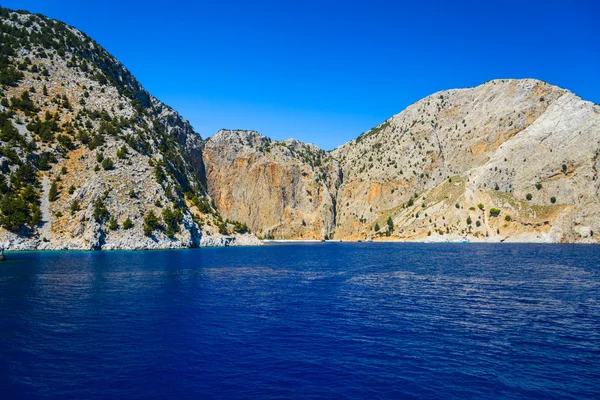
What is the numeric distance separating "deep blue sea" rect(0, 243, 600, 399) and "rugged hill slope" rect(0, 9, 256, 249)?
2317 inches

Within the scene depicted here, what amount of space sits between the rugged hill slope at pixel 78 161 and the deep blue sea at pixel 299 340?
58861mm

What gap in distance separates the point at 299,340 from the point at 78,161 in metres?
111

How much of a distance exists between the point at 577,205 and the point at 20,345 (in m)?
164

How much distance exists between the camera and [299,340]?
25203 mm

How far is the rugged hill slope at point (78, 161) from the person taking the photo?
328ft

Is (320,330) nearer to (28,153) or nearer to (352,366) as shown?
(352,366)

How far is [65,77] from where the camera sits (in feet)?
440

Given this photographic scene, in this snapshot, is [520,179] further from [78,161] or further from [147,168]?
[78,161]

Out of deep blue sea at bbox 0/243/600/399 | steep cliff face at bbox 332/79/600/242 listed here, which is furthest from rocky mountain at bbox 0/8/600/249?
deep blue sea at bbox 0/243/600/399

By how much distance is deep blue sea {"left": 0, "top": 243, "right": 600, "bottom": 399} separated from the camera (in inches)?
717

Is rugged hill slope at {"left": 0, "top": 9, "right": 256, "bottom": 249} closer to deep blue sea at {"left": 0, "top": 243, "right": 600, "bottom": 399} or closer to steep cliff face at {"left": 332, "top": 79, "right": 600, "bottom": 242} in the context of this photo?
deep blue sea at {"left": 0, "top": 243, "right": 600, "bottom": 399}

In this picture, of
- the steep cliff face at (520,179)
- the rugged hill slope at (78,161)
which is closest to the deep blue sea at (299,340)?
the rugged hill slope at (78,161)

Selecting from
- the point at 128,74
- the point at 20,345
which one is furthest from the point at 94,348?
the point at 128,74

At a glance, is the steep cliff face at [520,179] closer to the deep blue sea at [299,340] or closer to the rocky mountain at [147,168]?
the rocky mountain at [147,168]
